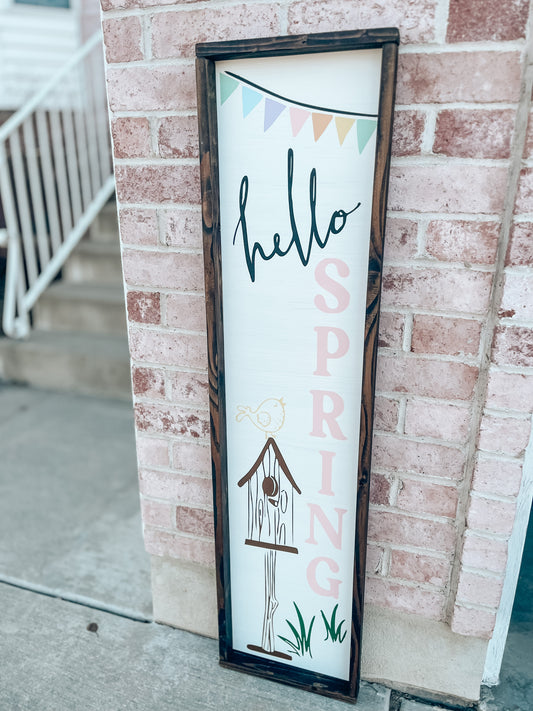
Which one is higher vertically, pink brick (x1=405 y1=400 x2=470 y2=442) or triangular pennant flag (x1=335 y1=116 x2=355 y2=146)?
triangular pennant flag (x1=335 y1=116 x2=355 y2=146)

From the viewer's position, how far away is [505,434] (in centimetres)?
120

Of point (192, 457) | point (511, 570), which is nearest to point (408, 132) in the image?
point (192, 457)

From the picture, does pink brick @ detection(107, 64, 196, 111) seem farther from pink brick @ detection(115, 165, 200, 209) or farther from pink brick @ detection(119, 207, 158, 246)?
pink brick @ detection(119, 207, 158, 246)

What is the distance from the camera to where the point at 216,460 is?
1.39 meters

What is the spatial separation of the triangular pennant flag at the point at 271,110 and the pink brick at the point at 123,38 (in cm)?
35

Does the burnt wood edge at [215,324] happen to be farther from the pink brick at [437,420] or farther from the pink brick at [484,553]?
the pink brick at [484,553]

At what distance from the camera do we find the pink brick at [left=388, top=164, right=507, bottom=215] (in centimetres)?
107

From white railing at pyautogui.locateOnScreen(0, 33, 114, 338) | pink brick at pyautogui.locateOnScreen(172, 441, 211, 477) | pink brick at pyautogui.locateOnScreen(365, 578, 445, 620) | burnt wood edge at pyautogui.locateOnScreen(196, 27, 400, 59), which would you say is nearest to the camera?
burnt wood edge at pyautogui.locateOnScreen(196, 27, 400, 59)

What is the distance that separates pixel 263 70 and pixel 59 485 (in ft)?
6.87

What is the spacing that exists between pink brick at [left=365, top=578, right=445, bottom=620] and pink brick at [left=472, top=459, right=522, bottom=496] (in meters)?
0.34

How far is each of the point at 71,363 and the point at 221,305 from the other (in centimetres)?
249

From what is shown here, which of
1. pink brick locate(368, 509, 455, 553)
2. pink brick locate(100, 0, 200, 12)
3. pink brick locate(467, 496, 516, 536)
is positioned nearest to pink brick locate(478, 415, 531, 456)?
pink brick locate(467, 496, 516, 536)

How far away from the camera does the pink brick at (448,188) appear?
107 cm

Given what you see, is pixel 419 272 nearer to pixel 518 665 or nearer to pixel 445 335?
pixel 445 335
